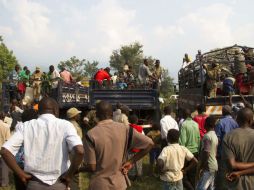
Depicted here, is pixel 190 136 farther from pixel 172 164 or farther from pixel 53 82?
pixel 53 82

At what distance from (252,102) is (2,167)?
5.51 metres

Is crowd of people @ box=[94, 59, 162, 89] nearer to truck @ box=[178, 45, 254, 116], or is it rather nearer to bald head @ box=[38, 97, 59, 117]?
truck @ box=[178, 45, 254, 116]

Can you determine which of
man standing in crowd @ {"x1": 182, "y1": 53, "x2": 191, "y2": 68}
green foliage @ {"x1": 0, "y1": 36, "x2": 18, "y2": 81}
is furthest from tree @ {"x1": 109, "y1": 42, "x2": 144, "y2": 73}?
man standing in crowd @ {"x1": 182, "y1": 53, "x2": 191, "y2": 68}

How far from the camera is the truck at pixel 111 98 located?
42.5 feet

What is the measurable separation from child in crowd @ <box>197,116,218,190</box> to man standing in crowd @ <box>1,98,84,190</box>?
281cm

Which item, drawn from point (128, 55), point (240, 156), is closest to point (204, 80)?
point (240, 156)

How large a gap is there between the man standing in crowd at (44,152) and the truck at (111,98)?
29.5 ft

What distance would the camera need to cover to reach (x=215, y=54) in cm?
1302

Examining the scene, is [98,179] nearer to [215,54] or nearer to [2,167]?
[2,167]

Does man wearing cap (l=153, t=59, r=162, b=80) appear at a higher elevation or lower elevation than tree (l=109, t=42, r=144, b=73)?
lower

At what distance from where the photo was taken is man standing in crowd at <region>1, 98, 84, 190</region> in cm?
375

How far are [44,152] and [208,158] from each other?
307 centimetres

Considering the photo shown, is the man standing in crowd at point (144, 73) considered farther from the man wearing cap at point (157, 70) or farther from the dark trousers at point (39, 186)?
the dark trousers at point (39, 186)

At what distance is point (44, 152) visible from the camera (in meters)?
3.75
